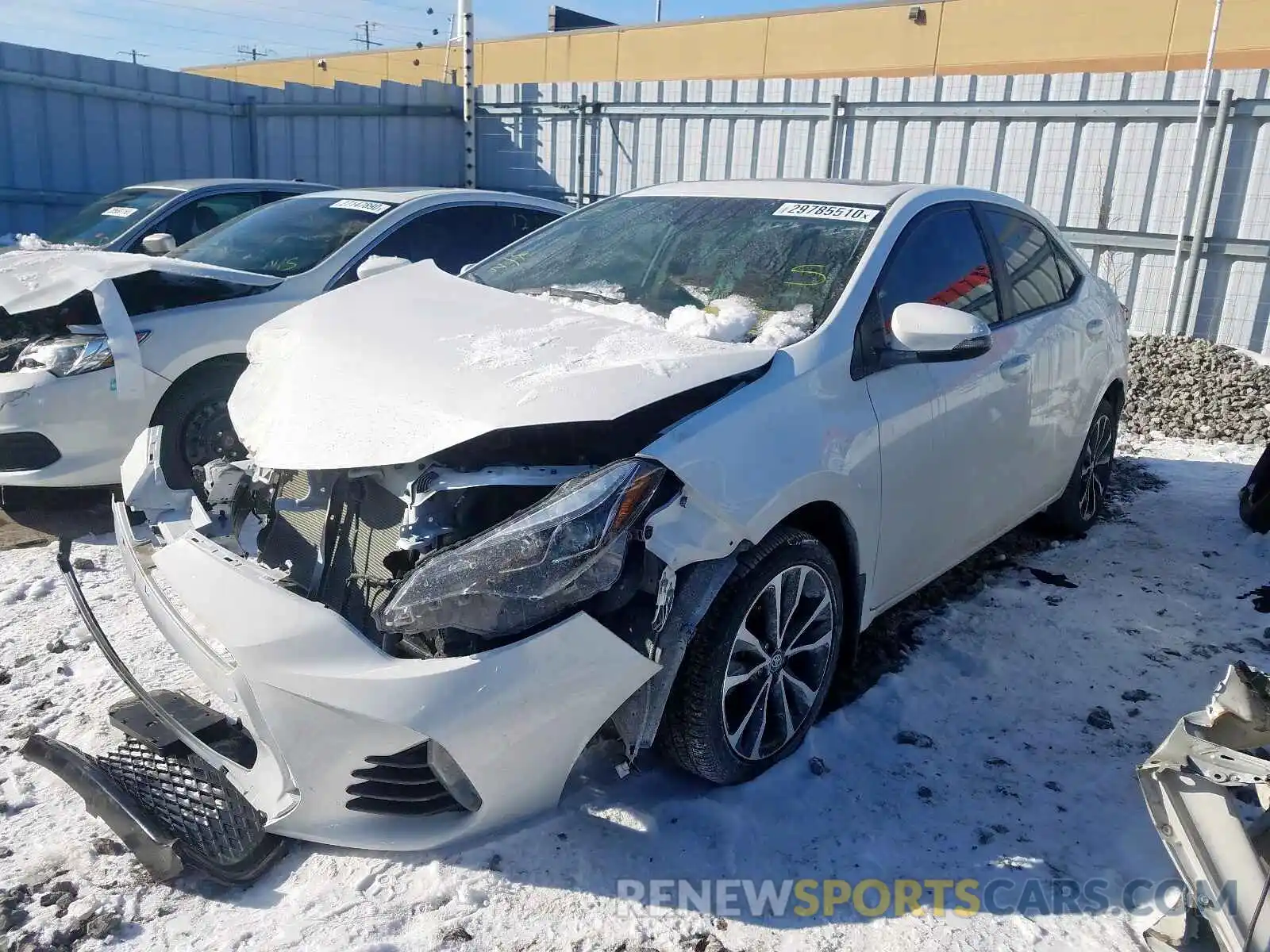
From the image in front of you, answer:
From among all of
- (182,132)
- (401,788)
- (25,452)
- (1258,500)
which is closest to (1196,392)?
(1258,500)

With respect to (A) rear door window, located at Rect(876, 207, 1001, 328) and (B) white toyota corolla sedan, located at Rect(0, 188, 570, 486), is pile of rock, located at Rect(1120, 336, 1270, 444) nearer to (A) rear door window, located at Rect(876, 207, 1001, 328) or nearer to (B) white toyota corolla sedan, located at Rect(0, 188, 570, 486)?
(A) rear door window, located at Rect(876, 207, 1001, 328)

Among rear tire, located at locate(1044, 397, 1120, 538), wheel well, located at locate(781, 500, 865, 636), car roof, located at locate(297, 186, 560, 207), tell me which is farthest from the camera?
car roof, located at locate(297, 186, 560, 207)

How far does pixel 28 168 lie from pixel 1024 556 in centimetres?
1163

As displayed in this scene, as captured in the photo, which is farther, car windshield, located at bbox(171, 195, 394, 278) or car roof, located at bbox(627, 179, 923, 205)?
car windshield, located at bbox(171, 195, 394, 278)

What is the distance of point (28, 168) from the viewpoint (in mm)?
11242

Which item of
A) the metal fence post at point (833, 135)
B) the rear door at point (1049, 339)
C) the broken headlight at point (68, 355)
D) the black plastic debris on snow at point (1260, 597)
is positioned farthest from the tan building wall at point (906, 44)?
the broken headlight at point (68, 355)

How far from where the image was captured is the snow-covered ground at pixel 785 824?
233cm

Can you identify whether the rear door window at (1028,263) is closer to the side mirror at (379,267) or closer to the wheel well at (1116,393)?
the wheel well at (1116,393)

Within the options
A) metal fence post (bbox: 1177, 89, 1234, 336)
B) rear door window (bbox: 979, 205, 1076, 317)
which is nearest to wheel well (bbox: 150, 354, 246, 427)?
rear door window (bbox: 979, 205, 1076, 317)

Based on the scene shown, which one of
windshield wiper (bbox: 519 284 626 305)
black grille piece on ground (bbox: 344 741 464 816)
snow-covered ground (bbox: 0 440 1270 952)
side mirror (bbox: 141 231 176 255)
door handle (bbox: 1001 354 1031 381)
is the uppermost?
windshield wiper (bbox: 519 284 626 305)

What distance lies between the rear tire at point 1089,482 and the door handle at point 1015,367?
1102mm

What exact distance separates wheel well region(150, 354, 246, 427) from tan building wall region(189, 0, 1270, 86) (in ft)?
55.9

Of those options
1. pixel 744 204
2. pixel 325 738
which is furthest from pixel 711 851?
pixel 744 204

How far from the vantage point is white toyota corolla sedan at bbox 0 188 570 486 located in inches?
174
